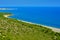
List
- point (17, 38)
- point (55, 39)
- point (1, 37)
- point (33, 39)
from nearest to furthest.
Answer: point (1, 37)
point (17, 38)
point (33, 39)
point (55, 39)

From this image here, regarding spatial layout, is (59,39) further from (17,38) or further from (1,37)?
(1,37)

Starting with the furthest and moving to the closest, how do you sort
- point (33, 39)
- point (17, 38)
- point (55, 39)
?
point (55, 39)
point (33, 39)
point (17, 38)

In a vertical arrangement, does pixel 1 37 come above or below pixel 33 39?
above

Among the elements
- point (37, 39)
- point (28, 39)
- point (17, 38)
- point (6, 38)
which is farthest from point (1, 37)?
point (37, 39)

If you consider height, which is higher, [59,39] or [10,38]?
[10,38]

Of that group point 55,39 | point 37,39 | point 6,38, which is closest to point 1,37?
point 6,38

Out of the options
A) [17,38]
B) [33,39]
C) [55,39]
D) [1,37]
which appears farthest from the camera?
[55,39]

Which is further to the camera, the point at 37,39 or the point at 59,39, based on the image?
the point at 59,39

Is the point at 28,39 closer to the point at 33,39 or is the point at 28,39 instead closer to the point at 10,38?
the point at 33,39

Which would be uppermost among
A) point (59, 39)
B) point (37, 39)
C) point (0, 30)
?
point (0, 30)
